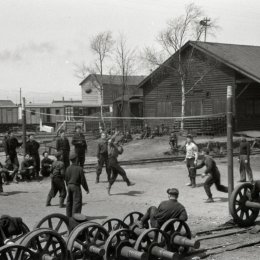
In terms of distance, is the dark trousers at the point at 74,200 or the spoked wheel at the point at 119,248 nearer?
the spoked wheel at the point at 119,248

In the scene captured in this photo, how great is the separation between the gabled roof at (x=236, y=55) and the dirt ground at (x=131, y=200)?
13.7 metres

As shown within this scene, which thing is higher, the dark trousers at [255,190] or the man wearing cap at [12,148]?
the man wearing cap at [12,148]

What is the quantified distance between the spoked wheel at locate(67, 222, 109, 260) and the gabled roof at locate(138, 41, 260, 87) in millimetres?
25206

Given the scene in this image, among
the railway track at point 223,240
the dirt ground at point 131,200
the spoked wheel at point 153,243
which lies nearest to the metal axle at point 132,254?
the spoked wheel at point 153,243

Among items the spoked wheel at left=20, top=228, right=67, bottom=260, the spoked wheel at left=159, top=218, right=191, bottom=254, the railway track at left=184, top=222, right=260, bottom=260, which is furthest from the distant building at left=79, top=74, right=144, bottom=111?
the spoked wheel at left=20, top=228, right=67, bottom=260

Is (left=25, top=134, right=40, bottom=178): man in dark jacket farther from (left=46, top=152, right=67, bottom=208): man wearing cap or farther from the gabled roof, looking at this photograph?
the gabled roof

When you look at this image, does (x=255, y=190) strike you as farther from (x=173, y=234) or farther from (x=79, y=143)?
(x=79, y=143)

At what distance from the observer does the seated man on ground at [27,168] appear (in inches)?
760

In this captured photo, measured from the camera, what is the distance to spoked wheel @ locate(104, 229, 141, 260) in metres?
8.21

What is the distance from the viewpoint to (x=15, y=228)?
8.52 m

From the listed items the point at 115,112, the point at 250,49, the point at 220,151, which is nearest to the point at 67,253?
the point at 220,151

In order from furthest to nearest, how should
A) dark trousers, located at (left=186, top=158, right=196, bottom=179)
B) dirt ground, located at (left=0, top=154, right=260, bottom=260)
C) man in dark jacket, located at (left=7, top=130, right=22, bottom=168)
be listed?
man in dark jacket, located at (left=7, top=130, right=22, bottom=168) → dark trousers, located at (left=186, top=158, right=196, bottom=179) → dirt ground, located at (left=0, top=154, right=260, bottom=260)

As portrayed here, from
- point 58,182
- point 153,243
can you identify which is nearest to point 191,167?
point 58,182

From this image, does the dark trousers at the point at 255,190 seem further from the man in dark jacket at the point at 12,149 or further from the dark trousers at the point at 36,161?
the man in dark jacket at the point at 12,149
